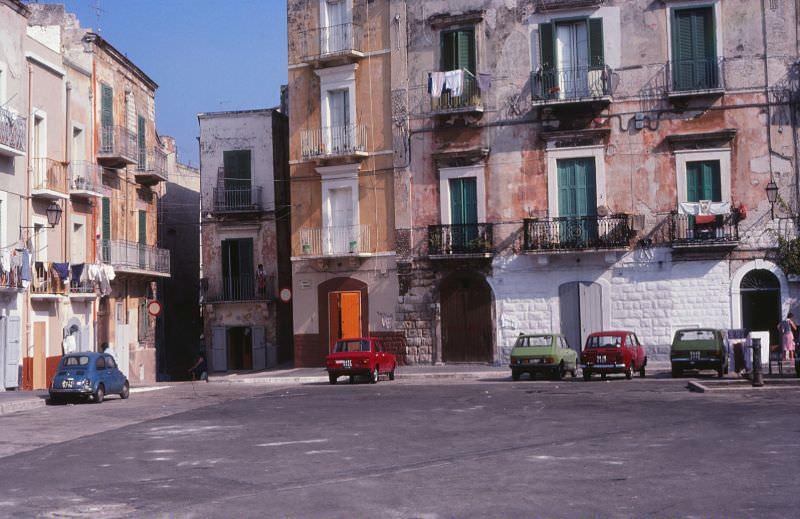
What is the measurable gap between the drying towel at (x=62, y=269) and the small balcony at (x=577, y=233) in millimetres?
15595

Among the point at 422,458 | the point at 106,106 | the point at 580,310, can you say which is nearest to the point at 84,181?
the point at 106,106

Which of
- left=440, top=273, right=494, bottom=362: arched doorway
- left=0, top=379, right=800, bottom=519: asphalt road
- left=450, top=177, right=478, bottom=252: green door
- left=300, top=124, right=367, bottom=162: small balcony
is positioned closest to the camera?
left=0, top=379, right=800, bottom=519: asphalt road

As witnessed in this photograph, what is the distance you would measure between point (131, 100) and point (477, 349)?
18.0 metres

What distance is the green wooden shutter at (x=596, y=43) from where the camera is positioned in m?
36.2

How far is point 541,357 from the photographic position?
30.3 m

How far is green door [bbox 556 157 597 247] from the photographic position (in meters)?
36.2

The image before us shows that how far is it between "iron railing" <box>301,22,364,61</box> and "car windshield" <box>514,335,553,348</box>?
13.8 meters

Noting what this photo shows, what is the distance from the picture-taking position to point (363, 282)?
39594mm

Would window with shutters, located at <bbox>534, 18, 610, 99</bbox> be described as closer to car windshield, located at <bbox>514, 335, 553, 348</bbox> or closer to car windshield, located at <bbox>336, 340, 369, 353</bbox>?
Answer: car windshield, located at <bbox>514, 335, 553, 348</bbox>

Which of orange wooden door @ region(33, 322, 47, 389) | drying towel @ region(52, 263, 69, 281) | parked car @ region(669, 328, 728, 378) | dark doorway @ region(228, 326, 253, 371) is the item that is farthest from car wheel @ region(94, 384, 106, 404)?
parked car @ region(669, 328, 728, 378)

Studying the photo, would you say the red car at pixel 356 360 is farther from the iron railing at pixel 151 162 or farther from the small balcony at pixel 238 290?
the iron railing at pixel 151 162

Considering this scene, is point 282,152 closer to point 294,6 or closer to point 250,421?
point 294,6

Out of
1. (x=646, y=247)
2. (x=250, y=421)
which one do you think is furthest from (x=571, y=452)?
(x=646, y=247)

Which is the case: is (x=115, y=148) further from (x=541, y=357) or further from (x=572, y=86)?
(x=541, y=357)
